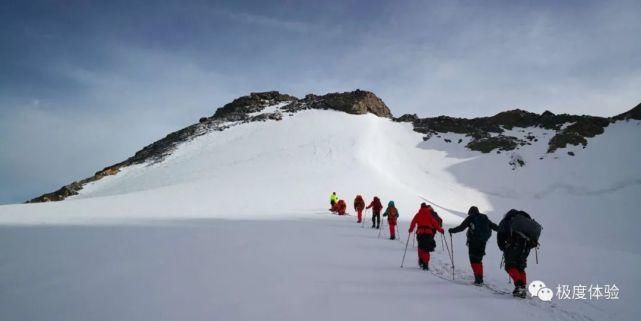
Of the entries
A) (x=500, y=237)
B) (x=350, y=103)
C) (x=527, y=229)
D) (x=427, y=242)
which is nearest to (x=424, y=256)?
(x=427, y=242)

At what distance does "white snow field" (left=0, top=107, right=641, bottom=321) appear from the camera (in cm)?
596

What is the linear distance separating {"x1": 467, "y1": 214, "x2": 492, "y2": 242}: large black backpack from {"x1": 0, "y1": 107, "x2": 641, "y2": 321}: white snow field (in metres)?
1.06

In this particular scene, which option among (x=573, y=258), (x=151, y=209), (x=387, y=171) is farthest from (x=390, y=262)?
(x=387, y=171)

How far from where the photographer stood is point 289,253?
31.5 ft

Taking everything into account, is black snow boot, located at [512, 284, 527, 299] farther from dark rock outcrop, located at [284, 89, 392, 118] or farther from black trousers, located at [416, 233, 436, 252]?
dark rock outcrop, located at [284, 89, 392, 118]

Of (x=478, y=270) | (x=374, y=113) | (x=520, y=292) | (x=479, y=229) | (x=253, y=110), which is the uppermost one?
(x=253, y=110)

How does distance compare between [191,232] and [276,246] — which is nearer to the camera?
[276,246]

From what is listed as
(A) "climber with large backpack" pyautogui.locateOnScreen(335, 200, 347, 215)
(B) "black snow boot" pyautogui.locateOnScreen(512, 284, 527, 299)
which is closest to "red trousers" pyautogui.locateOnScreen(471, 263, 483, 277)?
(B) "black snow boot" pyautogui.locateOnScreen(512, 284, 527, 299)

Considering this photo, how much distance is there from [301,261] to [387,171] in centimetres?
2925

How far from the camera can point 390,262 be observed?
9.60 metres

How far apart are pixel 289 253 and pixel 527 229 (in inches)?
220

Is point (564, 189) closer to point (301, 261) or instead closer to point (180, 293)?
point (301, 261)

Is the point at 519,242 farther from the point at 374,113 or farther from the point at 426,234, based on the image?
the point at 374,113

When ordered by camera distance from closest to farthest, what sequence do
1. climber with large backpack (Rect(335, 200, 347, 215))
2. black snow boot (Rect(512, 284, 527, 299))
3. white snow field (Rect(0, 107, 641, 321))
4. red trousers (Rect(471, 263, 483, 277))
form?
Result: white snow field (Rect(0, 107, 641, 321)), black snow boot (Rect(512, 284, 527, 299)), red trousers (Rect(471, 263, 483, 277)), climber with large backpack (Rect(335, 200, 347, 215))
